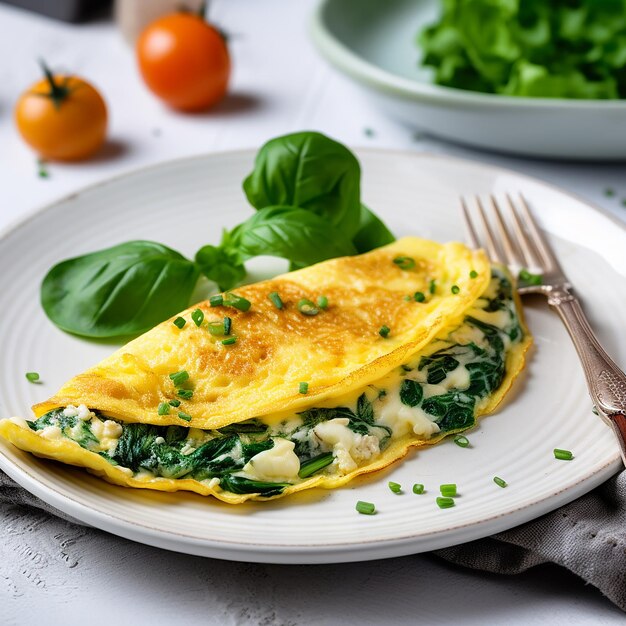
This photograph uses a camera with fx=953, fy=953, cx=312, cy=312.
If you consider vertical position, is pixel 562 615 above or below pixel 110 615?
above

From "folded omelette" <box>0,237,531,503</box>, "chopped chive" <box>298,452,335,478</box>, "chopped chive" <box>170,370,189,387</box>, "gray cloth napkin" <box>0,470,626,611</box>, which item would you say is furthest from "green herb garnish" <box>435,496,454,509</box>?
"chopped chive" <box>170,370,189,387</box>

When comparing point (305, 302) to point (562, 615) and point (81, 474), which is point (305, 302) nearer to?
point (81, 474)

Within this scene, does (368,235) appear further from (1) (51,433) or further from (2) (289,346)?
(1) (51,433)

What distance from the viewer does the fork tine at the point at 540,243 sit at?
4457 millimetres

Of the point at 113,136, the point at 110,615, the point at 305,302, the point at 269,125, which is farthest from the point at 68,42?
the point at 110,615

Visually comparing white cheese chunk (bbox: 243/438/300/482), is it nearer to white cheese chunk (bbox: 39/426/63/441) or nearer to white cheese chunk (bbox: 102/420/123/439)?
white cheese chunk (bbox: 102/420/123/439)

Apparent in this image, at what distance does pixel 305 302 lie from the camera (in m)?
3.83

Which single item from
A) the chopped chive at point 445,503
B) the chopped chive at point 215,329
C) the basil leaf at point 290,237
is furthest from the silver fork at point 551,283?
the chopped chive at point 215,329

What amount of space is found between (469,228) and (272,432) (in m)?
1.93

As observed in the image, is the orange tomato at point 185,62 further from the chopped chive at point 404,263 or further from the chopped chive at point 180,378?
the chopped chive at point 180,378

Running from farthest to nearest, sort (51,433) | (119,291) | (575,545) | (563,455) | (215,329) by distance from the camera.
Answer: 1. (119,291)
2. (215,329)
3. (563,455)
4. (51,433)
5. (575,545)

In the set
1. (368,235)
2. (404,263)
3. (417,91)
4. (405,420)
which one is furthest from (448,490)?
(417,91)

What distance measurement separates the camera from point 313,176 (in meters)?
4.34

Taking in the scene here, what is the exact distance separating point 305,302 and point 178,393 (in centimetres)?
71
